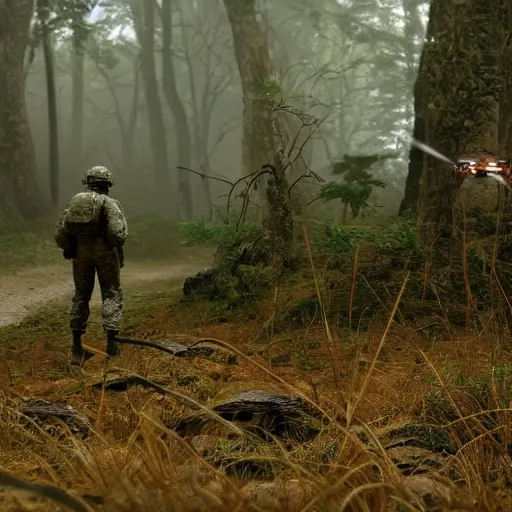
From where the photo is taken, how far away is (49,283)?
12.5 meters

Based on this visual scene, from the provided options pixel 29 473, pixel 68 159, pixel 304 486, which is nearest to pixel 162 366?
pixel 29 473

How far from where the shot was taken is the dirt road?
9812 millimetres

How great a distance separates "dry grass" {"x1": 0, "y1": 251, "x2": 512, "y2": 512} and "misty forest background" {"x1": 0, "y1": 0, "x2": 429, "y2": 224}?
22.1 ft

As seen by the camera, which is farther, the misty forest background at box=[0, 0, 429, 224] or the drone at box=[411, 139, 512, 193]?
the misty forest background at box=[0, 0, 429, 224]

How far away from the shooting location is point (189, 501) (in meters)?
1.51

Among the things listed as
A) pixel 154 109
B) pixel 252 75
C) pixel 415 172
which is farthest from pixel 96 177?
pixel 154 109

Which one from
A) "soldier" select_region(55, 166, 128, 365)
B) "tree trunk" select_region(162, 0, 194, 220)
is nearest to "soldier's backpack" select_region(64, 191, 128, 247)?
"soldier" select_region(55, 166, 128, 365)

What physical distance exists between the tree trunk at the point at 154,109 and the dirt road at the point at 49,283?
13683 mm

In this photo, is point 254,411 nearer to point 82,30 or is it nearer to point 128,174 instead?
point 82,30

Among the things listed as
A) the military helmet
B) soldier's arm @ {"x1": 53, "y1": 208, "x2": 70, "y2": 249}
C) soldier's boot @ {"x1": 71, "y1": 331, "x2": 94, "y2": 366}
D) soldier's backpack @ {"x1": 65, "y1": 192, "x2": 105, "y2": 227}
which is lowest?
soldier's boot @ {"x1": 71, "y1": 331, "x2": 94, "y2": 366}

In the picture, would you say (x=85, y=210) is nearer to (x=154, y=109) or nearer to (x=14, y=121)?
(x=14, y=121)

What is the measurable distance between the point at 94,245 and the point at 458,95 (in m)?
4.68

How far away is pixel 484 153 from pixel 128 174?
3245 centimetres

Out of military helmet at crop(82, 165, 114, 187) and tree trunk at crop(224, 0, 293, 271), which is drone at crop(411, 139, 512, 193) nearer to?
military helmet at crop(82, 165, 114, 187)
